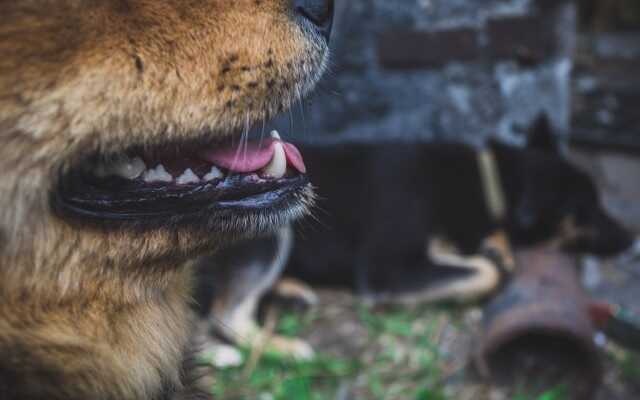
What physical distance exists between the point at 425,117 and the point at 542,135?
0.75m

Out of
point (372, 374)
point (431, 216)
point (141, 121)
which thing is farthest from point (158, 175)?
point (431, 216)

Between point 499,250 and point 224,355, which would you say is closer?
point 224,355

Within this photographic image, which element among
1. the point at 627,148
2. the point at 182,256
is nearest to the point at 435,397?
the point at 182,256

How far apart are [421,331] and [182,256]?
2365 mm

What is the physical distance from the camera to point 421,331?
3.68 metres

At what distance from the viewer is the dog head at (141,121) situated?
1300 mm

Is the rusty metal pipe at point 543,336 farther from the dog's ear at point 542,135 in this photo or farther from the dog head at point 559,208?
the dog's ear at point 542,135

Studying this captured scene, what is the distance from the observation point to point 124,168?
150cm

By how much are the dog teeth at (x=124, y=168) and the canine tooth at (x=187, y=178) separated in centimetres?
8

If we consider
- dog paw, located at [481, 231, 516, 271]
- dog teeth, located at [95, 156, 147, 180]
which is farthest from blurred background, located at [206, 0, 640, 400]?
dog teeth, located at [95, 156, 147, 180]

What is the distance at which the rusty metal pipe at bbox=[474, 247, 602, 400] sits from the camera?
2.90 meters

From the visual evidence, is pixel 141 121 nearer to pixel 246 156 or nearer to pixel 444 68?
pixel 246 156

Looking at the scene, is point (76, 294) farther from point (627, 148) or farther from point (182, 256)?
point (627, 148)

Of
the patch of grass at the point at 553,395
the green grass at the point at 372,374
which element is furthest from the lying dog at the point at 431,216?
the patch of grass at the point at 553,395
